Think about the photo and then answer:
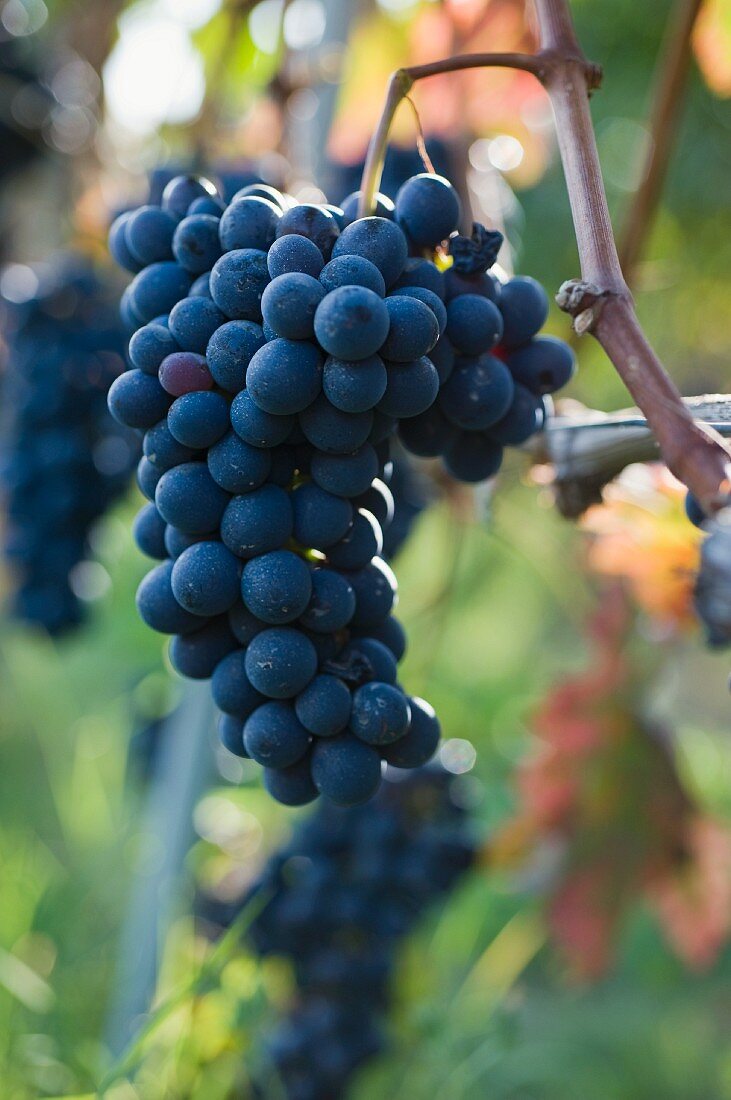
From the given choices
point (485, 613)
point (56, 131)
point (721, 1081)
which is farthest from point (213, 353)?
point (485, 613)

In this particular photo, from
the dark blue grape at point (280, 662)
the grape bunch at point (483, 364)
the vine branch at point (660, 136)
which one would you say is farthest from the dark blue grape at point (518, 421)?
the vine branch at point (660, 136)

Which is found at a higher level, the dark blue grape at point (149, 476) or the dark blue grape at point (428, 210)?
the dark blue grape at point (428, 210)

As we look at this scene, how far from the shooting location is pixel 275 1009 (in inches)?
24.6

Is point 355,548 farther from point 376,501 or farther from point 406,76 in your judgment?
point 406,76

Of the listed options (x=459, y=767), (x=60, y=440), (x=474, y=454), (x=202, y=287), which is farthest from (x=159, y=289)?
(x=459, y=767)

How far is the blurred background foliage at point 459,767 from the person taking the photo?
0.54 meters

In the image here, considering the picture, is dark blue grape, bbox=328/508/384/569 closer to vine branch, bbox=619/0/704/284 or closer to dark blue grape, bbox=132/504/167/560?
dark blue grape, bbox=132/504/167/560

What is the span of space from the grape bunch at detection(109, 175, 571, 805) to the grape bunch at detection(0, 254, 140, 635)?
33cm

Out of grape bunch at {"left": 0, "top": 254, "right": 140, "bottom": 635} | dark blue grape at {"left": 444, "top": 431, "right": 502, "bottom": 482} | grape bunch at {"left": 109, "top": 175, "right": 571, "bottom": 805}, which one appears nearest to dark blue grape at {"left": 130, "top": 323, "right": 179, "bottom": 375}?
grape bunch at {"left": 109, "top": 175, "right": 571, "bottom": 805}

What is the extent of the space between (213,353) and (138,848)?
688 millimetres

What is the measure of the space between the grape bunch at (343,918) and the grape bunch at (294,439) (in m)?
0.33

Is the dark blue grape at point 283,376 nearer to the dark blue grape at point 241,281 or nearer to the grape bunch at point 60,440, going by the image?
the dark blue grape at point 241,281

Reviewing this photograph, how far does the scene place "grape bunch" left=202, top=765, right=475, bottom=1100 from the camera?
Answer: 589mm

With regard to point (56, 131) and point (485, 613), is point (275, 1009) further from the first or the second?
point (485, 613)
